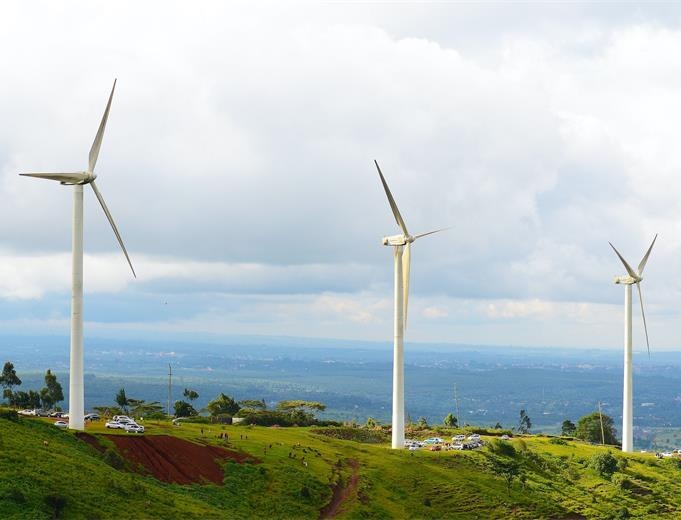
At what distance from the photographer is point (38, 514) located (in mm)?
66188

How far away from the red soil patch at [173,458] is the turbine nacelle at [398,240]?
3568cm

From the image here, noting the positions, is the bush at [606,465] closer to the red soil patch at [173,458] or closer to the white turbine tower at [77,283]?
the red soil patch at [173,458]

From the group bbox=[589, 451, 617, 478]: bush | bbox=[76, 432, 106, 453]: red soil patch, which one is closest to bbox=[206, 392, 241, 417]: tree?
bbox=[589, 451, 617, 478]: bush

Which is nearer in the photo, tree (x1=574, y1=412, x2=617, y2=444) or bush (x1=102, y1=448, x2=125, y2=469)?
bush (x1=102, y1=448, x2=125, y2=469)

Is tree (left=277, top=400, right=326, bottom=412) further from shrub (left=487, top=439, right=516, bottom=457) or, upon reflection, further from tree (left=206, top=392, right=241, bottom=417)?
shrub (left=487, top=439, right=516, bottom=457)

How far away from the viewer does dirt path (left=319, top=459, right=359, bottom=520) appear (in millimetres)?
87713

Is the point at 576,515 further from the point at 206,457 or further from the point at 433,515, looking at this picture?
the point at 206,457

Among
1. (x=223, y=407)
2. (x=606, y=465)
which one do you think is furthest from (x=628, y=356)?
(x=223, y=407)

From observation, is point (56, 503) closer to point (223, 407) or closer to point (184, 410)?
point (184, 410)

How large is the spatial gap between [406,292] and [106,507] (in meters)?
52.7

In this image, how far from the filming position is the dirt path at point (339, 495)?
87.7 metres

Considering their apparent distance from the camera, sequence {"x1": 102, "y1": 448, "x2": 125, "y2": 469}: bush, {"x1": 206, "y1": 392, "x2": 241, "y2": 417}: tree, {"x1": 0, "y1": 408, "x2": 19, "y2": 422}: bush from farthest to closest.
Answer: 1. {"x1": 206, "y1": 392, "x2": 241, "y2": 417}: tree
2. {"x1": 0, "y1": 408, "x2": 19, "y2": 422}: bush
3. {"x1": 102, "y1": 448, "x2": 125, "y2": 469}: bush

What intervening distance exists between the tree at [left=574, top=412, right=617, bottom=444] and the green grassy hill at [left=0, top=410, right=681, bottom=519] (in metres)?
46.4

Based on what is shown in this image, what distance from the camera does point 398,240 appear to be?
115 meters
